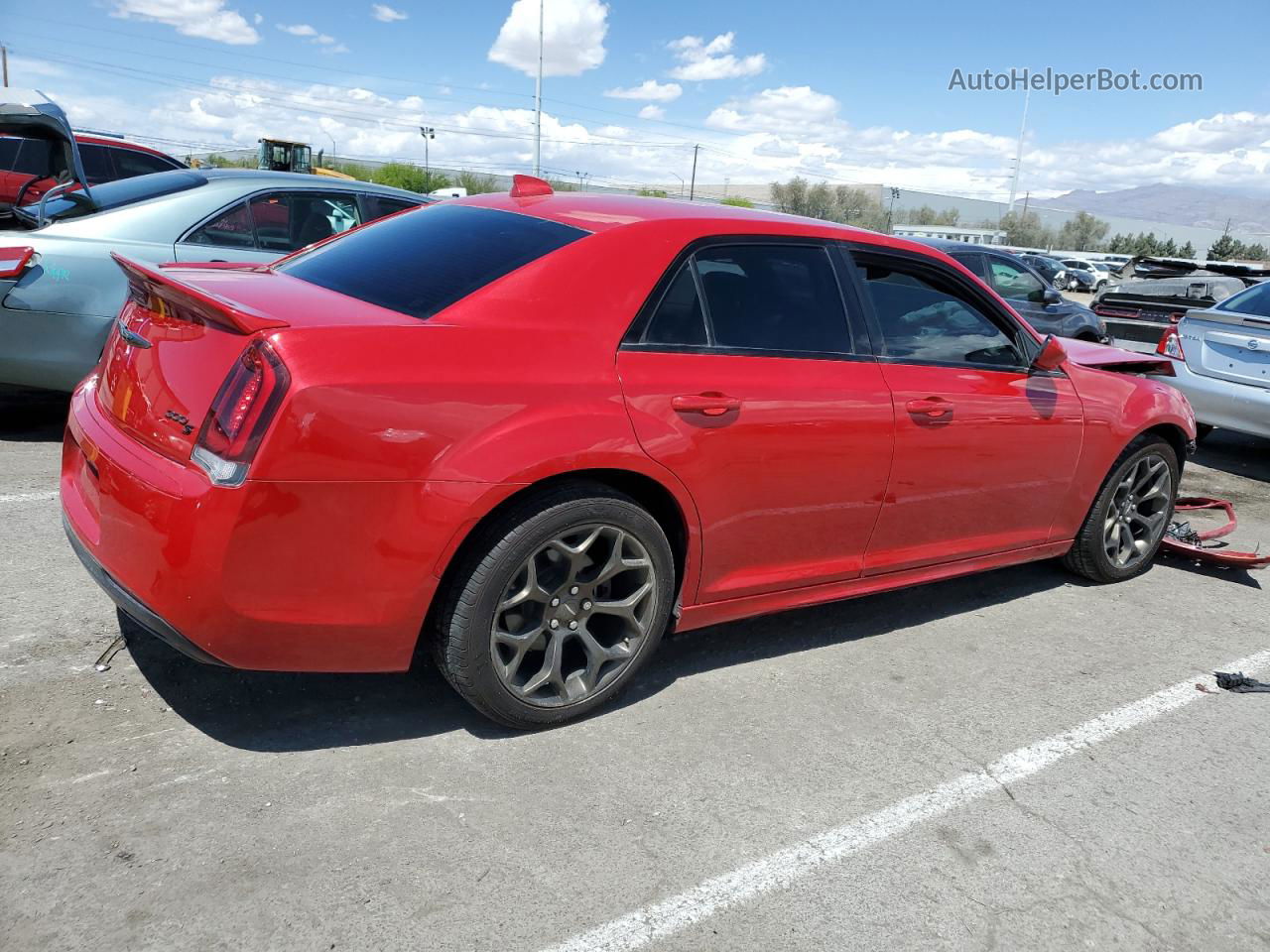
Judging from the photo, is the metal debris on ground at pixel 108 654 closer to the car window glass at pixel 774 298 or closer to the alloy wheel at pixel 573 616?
the alloy wheel at pixel 573 616

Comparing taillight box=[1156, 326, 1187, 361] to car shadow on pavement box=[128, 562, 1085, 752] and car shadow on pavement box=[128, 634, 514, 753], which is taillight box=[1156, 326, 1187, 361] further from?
car shadow on pavement box=[128, 634, 514, 753]

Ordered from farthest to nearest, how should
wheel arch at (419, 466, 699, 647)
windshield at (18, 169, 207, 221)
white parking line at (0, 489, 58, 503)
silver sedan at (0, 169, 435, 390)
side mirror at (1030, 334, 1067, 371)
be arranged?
1. windshield at (18, 169, 207, 221)
2. silver sedan at (0, 169, 435, 390)
3. white parking line at (0, 489, 58, 503)
4. side mirror at (1030, 334, 1067, 371)
5. wheel arch at (419, 466, 699, 647)

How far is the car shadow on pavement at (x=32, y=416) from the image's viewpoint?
595cm

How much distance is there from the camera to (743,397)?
3250mm

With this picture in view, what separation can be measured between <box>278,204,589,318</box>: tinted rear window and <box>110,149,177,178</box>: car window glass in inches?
430

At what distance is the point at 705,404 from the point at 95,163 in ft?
40.5

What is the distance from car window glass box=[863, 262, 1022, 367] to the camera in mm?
3818

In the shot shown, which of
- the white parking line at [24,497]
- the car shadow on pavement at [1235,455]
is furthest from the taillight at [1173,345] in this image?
the white parking line at [24,497]

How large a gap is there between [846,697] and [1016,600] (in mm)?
1612

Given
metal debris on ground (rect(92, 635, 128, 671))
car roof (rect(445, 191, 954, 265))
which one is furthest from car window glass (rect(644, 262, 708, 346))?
metal debris on ground (rect(92, 635, 128, 671))

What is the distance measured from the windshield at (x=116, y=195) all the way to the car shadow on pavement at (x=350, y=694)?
3569mm

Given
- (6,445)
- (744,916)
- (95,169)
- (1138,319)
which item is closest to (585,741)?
(744,916)

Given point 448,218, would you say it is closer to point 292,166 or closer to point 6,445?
point 6,445

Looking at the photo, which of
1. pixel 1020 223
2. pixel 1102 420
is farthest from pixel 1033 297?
pixel 1020 223
